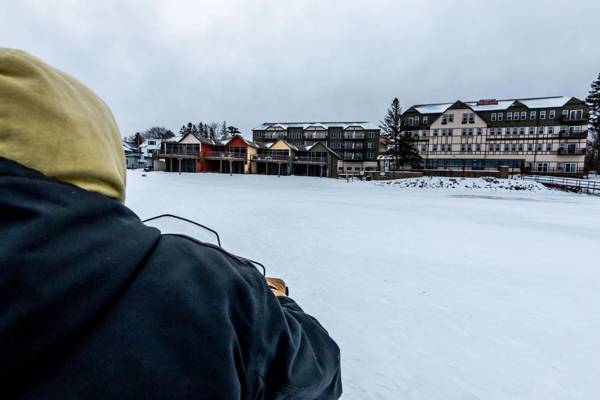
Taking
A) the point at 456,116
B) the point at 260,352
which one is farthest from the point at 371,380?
the point at 456,116

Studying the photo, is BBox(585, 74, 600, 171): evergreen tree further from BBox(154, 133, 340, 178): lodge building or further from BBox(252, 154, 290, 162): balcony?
BBox(252, 154, 290, 162): balcony

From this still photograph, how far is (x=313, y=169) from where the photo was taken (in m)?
54.9

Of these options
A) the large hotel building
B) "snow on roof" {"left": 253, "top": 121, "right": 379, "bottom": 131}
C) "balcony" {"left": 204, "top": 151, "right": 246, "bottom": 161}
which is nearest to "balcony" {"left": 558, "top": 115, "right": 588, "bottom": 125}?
the large hotel building

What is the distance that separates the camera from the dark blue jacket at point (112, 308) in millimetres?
634

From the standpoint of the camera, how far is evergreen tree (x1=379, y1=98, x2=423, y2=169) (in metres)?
49.6

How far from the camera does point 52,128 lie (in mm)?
759

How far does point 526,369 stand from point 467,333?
670 mm

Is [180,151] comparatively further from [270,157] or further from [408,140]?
[408,140]

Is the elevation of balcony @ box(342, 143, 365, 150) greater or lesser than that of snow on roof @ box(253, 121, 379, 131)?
lesser

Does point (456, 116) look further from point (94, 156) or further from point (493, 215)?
point (94, 156)

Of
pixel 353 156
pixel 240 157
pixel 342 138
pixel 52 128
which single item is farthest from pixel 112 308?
pixel 342 138

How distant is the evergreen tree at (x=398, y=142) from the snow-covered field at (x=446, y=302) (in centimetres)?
4145

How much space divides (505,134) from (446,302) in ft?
183

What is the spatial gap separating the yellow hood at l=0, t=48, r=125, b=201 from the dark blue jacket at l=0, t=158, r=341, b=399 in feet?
0.15
